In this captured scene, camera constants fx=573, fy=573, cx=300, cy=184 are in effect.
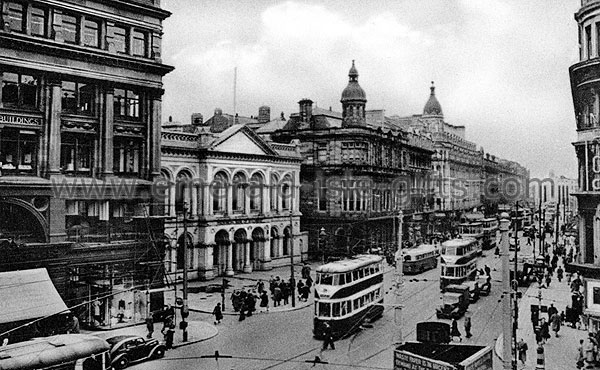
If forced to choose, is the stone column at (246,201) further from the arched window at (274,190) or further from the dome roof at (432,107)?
the dome roof at (432,107)

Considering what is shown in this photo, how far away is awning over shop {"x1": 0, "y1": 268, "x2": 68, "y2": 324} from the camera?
22.1 meters

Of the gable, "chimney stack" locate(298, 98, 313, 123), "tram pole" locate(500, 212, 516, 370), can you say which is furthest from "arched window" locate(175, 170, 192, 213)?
"tram pole" locate(500, 212, 516, 370)

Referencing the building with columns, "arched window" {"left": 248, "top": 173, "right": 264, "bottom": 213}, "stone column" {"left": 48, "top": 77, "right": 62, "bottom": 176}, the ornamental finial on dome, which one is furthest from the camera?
the ornamental finial on dome

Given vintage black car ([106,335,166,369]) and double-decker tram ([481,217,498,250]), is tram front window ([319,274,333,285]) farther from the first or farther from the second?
double-decker tram ([481,217,498,250])

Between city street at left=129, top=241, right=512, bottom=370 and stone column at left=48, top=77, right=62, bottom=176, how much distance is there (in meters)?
9.97

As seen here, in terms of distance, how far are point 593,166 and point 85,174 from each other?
2337 centimetres

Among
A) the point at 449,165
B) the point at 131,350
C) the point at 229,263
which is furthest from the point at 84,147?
the point at 449,165

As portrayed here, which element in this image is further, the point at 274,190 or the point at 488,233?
the point at 488,233

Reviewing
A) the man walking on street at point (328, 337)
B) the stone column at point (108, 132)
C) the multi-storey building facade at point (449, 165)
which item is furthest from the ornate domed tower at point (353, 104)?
the man walking on street at point (328, 337)

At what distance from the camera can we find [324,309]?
27297 millimetres

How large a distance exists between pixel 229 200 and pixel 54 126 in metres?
21.5

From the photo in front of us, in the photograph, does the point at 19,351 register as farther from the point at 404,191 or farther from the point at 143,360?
the point at 404,191

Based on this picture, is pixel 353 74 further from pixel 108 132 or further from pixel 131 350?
pixel 131 350

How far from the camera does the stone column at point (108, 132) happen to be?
28337 millimetres
